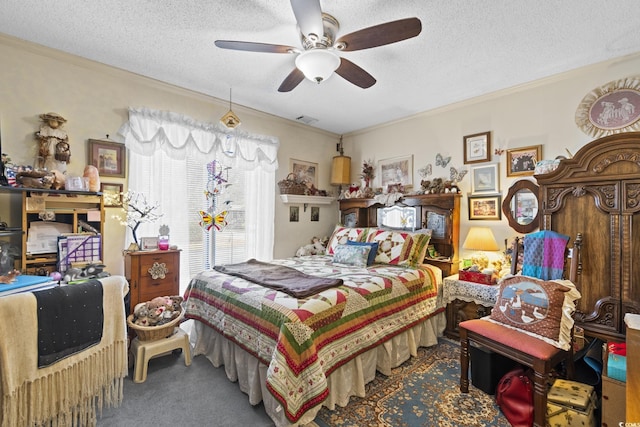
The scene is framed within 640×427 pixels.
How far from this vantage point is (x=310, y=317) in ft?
5.90

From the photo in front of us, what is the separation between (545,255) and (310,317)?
2.01 m

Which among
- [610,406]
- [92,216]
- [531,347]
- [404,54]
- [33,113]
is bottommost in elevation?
[610,406]

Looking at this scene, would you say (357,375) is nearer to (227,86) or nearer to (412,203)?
(412,203)

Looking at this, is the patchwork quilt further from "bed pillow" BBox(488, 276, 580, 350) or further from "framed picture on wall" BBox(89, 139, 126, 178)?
"framed picture on wall" BBox(89, 139, 126, 178)

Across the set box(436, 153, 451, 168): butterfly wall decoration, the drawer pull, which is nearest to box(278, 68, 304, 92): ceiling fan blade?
the drawer pull

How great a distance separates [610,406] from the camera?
1.54 meters

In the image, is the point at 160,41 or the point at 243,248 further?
the point at 243,248

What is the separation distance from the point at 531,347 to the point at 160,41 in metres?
3.49

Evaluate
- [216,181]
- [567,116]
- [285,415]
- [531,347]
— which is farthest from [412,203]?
[285,415]

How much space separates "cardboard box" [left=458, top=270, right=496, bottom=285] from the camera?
9.10 ft

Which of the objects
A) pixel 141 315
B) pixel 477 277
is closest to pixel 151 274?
pixel 141 315

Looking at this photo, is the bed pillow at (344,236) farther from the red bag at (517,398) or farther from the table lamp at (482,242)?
the red bag at (517,398)

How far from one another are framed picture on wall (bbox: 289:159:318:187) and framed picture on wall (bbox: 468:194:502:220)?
7.41 ft

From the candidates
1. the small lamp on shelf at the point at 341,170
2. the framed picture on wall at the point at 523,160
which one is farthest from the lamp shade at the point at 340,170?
the framed picture on wall at the point at 523,160
